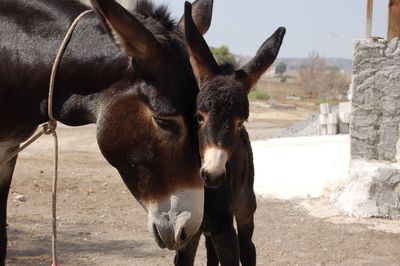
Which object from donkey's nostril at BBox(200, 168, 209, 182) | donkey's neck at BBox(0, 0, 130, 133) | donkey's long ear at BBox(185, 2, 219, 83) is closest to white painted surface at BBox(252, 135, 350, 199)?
donkey's long ear at BBox(185, 2, 219, 83)

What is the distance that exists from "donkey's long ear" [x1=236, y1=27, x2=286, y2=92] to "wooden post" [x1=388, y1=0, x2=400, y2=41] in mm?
5319

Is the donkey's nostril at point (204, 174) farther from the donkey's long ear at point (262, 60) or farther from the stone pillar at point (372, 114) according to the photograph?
the stone pillar at point (372, 114)

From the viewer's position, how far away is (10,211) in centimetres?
814

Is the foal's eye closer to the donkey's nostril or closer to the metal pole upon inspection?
the donkey's nostril

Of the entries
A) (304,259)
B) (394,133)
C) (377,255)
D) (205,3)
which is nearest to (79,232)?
(304,259)

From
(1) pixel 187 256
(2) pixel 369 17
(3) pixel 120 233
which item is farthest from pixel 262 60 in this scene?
(2) pixel 369 17

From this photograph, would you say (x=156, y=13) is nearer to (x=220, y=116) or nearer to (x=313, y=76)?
(x=220, y=116)

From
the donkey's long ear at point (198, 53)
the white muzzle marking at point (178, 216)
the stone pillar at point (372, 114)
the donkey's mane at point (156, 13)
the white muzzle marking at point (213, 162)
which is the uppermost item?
the donkey's mane at point (156, 13)

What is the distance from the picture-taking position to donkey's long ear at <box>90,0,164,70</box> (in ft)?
8.46

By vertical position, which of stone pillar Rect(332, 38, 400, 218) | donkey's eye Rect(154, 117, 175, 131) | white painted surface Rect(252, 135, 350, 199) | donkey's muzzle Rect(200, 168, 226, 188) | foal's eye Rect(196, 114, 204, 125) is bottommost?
white painted surface Rect(252, 135, 350, 199)

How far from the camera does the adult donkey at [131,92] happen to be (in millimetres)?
2664

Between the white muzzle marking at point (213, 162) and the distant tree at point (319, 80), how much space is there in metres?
46.5

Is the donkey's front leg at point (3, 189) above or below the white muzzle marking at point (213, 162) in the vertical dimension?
below

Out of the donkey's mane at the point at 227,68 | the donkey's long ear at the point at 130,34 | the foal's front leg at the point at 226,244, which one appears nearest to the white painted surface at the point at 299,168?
the foal's front leg at the point at 226,244
